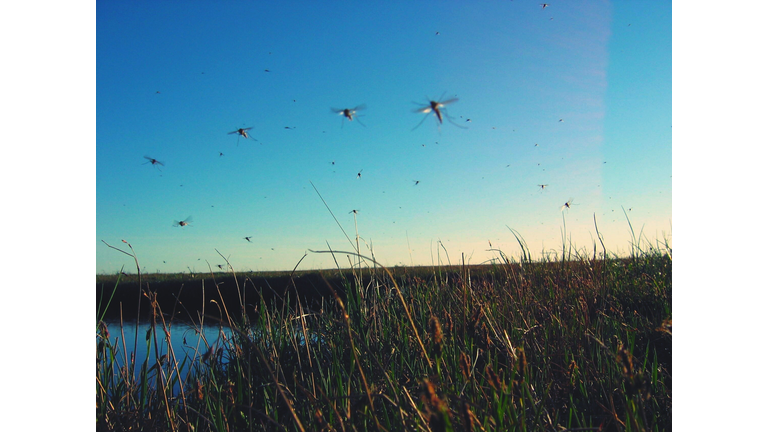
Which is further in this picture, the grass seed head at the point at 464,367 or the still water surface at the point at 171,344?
the still water surface at the point at 171,344

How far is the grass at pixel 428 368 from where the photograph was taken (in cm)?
126

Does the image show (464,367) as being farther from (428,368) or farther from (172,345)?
(172,345)

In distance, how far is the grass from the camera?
4.14 feet

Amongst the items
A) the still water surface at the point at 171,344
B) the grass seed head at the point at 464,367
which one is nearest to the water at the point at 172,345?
the still water surface at the point at 171,344

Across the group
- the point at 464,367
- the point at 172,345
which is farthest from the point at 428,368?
the point at 172,345

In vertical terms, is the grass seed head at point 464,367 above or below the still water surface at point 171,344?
above

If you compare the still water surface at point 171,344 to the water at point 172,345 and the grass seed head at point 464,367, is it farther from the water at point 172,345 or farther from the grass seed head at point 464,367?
the grass seed head at point 464,367
